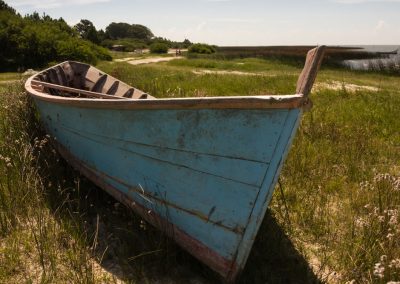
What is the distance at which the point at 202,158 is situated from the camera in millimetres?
2951

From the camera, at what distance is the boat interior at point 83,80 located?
6441 mm

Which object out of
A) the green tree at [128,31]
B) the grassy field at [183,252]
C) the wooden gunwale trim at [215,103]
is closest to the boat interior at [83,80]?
the grassy field at [183,252]

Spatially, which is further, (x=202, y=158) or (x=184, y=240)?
(x=184, y=240)

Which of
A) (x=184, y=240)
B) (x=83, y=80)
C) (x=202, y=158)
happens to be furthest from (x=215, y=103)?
(x=83, y=80)

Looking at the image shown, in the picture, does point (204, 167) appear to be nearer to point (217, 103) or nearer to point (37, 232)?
point (217, 103)

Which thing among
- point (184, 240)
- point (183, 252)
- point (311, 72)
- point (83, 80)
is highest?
point (311, 72)

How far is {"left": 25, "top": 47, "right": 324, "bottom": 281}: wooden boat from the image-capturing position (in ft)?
8.68

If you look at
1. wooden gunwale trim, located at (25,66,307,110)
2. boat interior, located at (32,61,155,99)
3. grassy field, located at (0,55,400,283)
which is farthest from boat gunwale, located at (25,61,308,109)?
boat interior, located at (32,61,155,99)

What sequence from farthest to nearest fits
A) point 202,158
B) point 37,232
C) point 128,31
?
point 128,31, point 37,232, point 202,158

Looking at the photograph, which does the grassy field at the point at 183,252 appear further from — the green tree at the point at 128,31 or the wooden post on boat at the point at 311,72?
the green tree at the point at 128,31

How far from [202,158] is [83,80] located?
5194 mm

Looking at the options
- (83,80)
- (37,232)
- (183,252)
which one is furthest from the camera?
(83,80)

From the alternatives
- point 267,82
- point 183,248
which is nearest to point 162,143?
point 183,248

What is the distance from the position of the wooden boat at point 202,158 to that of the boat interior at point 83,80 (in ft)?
8.99
